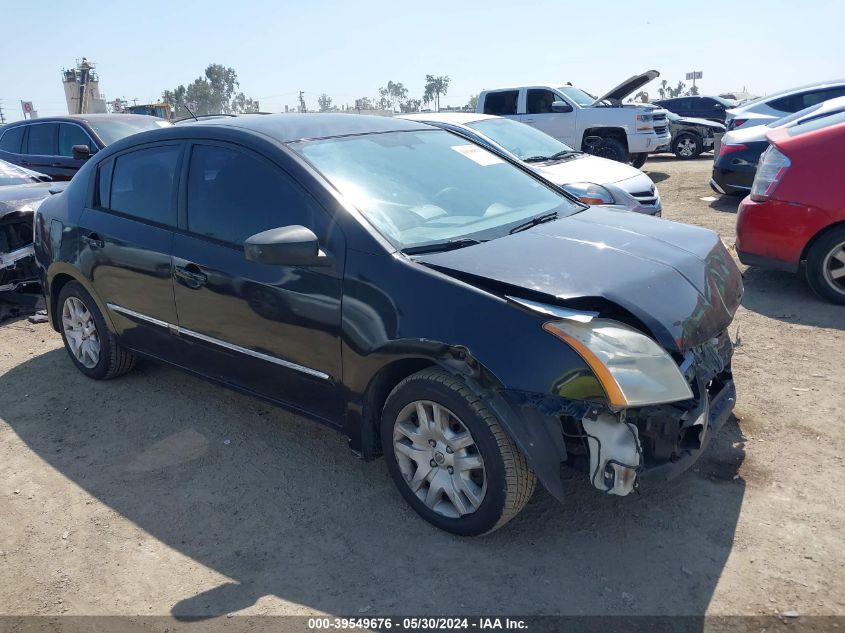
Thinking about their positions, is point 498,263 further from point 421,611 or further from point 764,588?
point 764,588

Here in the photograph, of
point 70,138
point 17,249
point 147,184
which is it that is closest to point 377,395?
point 147,184

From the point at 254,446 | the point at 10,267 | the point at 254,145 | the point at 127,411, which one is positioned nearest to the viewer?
the point at 254,145

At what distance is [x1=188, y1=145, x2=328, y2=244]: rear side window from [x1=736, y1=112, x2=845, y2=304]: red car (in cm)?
422

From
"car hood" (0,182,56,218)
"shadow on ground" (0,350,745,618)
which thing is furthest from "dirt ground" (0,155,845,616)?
"car hood" (0,182,56,218)

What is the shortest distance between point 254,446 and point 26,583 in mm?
1312

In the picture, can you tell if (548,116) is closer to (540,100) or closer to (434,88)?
(540,100)

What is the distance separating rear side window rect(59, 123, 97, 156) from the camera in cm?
964

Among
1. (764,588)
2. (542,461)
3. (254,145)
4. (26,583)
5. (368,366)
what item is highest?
(254,145)

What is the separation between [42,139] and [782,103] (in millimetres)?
11858

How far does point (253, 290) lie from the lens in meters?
3.50

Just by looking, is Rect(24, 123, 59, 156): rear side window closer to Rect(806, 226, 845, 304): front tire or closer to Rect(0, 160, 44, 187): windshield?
Rect(0, 160, 44, 187): windshield

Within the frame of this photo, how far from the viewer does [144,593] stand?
2.88 metres

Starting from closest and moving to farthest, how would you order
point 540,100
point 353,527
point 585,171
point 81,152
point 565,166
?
point 353,527 → point 585,171 → point 565,166 → point 81,152 → point 540,100

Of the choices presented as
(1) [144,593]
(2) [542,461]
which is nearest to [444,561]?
(2) [542,461]
